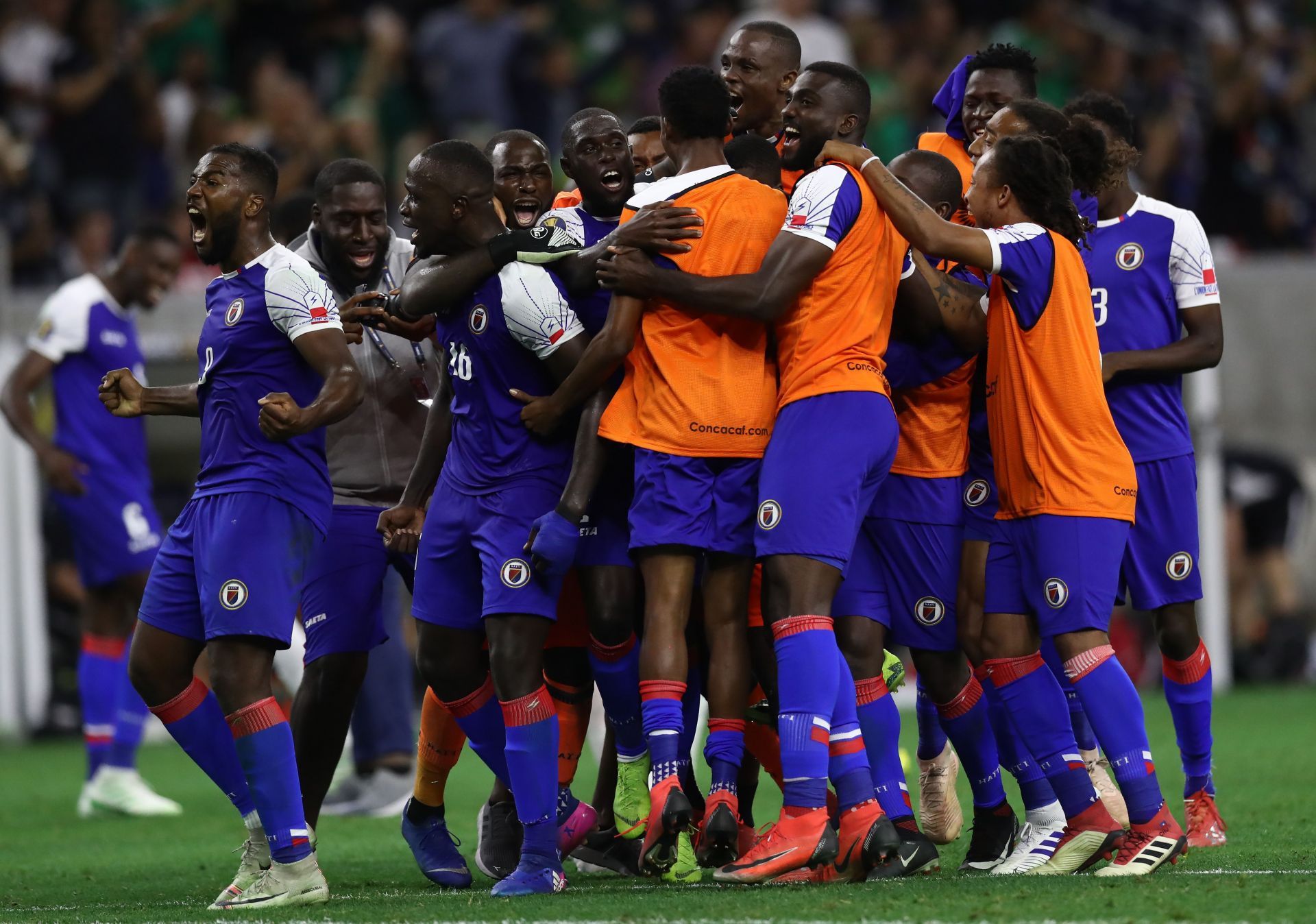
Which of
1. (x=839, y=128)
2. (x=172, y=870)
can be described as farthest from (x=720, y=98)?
(x=172, y=870)

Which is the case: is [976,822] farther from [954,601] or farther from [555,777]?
[555,777]

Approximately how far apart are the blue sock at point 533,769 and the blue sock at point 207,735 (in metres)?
0.93

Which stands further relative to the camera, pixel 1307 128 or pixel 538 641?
pixel 1307 128

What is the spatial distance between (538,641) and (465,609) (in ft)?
1.02

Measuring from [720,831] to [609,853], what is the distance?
0.91m

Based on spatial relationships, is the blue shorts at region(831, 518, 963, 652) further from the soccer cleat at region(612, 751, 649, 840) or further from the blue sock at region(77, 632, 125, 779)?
the blue sock at region(77, 632, 125, 779)

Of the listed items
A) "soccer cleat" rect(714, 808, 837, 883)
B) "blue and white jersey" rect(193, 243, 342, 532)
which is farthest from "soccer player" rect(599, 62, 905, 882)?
"blue and white jersey" rect(193, 243, 342, 532)

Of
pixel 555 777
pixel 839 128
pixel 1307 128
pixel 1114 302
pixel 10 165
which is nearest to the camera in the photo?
pixel 555 777

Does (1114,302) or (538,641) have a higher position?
(1114,302)

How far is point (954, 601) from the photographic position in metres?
6.15

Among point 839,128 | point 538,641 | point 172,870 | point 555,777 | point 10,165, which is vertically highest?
point 10,165

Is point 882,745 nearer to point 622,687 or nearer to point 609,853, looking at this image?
point 622,687

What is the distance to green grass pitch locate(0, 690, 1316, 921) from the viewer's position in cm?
492

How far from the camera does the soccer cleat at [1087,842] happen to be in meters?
5.65
